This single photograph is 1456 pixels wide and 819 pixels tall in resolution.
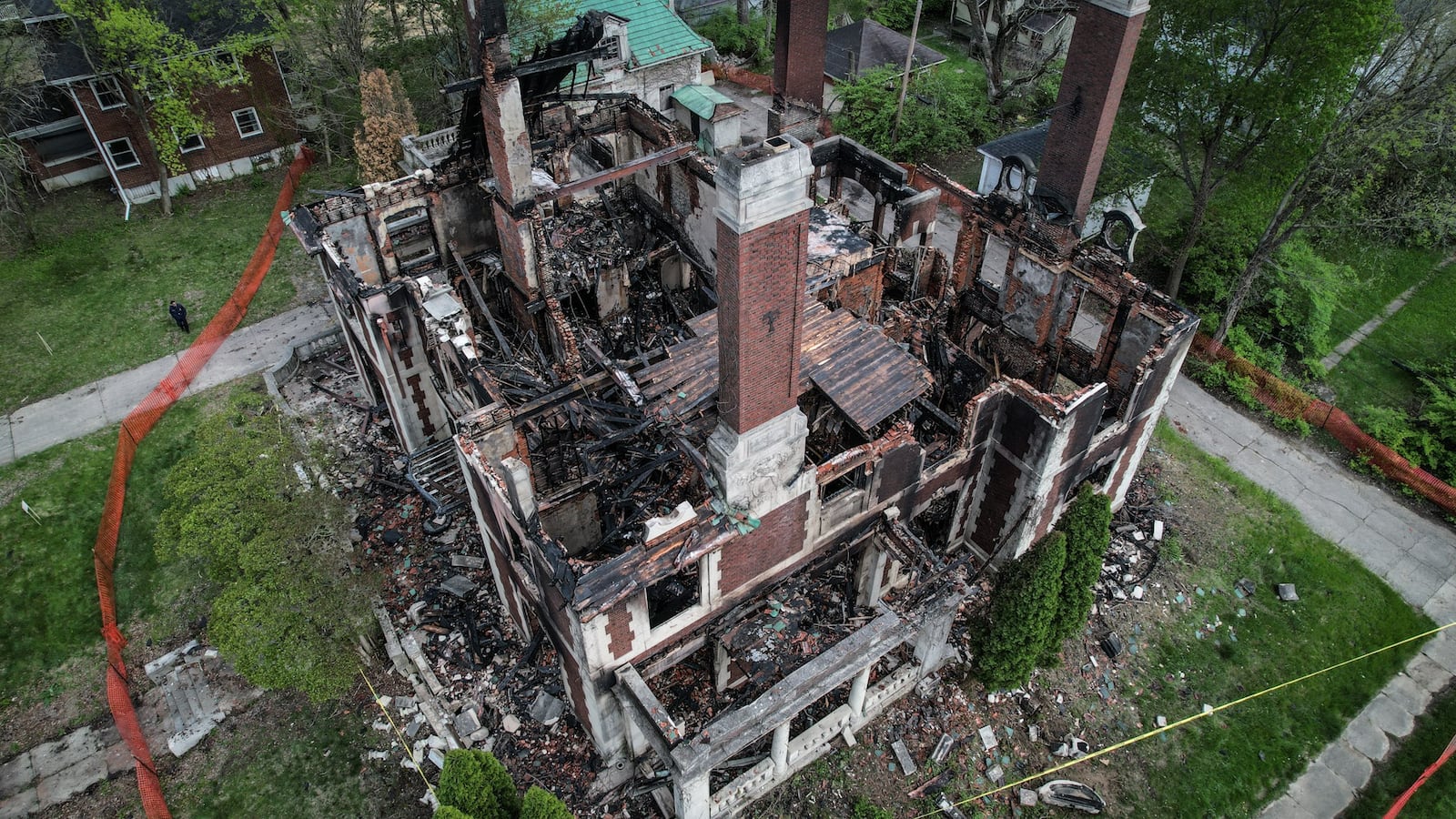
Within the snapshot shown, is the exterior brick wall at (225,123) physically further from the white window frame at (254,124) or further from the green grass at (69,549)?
the green grass at (69,549)

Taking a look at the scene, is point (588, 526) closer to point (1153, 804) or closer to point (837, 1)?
point (1153, 804)

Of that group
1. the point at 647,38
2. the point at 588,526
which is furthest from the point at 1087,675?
the point at 647,38

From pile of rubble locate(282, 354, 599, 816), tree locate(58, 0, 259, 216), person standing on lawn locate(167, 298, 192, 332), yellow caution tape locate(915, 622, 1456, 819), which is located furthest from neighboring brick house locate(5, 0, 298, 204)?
yellow caution tape locate(915, 622, 1456, 819)

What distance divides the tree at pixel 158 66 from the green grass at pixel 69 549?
13.1 metres

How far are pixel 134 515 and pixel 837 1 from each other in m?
37.5

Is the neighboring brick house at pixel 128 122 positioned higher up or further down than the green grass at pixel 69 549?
higher up

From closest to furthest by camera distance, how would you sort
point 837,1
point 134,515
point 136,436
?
point 134,515 → point 136,436 → point 837,1

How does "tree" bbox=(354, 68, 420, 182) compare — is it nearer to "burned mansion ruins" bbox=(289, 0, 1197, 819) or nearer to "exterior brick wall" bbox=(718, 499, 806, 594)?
"burned mansion ruins" bbox=(289, 0, 1197, 819)

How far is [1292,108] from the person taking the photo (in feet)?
78.7

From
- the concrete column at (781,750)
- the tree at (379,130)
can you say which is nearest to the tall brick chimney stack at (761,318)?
the concrete column at (781,750)

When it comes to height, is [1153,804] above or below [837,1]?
below

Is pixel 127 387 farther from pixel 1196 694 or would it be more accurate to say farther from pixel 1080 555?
pixel 1196 694

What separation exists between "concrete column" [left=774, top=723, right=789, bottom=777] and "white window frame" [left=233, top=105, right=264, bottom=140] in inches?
1322

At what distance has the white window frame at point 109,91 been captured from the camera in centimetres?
3309
